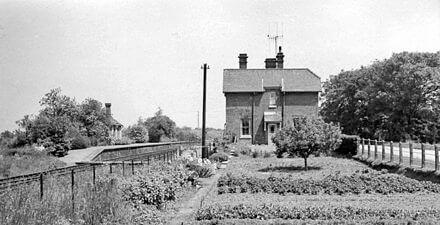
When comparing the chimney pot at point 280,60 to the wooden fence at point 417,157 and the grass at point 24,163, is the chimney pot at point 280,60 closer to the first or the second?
the wooden fence at point 417,157

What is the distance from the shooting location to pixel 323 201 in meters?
14.5

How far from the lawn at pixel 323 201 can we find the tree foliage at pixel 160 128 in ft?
197

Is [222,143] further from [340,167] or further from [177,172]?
[177,172]

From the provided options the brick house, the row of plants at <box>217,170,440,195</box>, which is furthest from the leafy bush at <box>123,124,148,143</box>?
the row of plants at <box>217,170,440,195</box>

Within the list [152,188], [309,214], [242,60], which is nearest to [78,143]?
[242,60]

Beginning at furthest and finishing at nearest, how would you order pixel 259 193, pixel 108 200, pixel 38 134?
pixel 38 134
pixel 259 193
pixel 108 200

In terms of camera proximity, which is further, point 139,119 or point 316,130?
point 139,119

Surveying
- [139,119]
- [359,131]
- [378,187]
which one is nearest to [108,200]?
[378,187]

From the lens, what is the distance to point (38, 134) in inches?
1553

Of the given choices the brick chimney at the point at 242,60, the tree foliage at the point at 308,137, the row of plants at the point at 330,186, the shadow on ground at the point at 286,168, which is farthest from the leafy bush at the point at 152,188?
the brick chimney at the point at 242,60

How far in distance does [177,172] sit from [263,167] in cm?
1048

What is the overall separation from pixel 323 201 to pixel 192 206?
12.5 ft

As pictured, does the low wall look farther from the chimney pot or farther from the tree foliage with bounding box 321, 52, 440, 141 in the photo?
the tree foliage with bounding box 321, 52, 440, 141

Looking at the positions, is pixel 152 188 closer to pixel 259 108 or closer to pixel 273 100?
pixel 259 108
